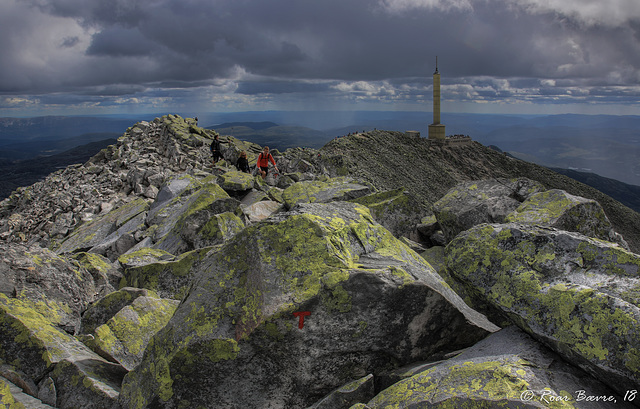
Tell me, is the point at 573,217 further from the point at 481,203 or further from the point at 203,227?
the point at 203,227

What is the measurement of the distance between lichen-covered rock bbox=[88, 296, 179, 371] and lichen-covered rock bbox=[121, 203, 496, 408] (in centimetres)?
140

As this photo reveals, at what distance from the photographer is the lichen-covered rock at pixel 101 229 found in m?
19.1

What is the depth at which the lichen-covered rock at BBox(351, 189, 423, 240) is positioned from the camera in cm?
1517

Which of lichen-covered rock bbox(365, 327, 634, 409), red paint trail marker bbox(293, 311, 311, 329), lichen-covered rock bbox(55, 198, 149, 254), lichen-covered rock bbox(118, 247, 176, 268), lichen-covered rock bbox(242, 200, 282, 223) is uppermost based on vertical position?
red paint trail marker bbox(293, 311, 311, 329)

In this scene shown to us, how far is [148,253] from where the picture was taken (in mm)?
12086

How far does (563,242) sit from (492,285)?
1312 mm

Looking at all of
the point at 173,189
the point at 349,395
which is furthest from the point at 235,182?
the point at 349,395

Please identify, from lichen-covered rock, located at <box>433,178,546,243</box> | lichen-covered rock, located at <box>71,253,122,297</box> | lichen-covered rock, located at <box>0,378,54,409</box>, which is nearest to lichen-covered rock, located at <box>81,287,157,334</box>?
lichen-covered rock, located at <box>71,253,122,297</box>

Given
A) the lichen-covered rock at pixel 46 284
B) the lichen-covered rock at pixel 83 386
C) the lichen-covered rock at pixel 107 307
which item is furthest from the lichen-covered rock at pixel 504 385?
the lichen-covered rock at pixel 46 284

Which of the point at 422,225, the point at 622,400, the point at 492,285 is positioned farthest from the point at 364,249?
the point at 422,225

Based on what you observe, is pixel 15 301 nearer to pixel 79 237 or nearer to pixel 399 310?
pixel 399 310

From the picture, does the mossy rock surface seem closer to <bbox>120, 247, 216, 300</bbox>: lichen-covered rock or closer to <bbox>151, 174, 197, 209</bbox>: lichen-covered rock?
<bbox>120, 247, 216, 300</bbox>: lichen-covered rock

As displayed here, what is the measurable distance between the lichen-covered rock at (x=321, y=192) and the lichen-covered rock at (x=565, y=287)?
10278 mm

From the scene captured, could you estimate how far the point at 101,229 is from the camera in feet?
66.8
